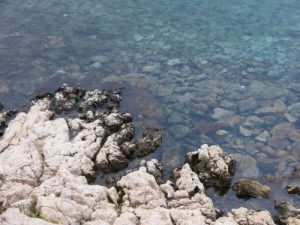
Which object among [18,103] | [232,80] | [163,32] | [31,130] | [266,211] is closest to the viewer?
[266,211]

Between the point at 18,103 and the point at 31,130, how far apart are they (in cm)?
523

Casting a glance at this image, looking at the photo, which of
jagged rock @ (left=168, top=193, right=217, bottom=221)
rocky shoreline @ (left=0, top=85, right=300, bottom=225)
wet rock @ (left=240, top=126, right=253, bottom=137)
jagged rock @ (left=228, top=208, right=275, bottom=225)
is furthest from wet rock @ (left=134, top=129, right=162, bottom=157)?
jagged rock @ (left=228, top=208, right=275, bottom=225)

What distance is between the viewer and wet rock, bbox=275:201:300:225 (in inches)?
724

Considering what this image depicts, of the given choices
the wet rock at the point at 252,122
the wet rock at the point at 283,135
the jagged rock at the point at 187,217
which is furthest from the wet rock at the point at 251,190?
the wet rock at the point at 252,122

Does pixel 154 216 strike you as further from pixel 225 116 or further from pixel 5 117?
pixel 5 117

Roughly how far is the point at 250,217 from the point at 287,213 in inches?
80.4

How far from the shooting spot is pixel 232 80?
29.6 meters

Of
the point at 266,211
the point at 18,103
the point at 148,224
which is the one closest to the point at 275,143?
the point at 266,211

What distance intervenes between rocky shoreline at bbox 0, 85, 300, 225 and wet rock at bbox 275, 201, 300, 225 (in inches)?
1.6

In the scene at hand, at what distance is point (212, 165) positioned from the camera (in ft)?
69.5

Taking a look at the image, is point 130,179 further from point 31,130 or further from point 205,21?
point 205,21

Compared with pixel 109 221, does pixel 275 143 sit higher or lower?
lower

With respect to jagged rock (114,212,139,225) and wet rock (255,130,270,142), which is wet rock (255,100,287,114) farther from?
jagged rock (114,212,139,225)

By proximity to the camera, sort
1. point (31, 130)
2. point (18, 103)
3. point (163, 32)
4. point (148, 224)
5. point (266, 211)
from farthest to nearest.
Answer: point (163, 32), point (18, 103), point (31, 130), point (266, 211), point (148, 224)
